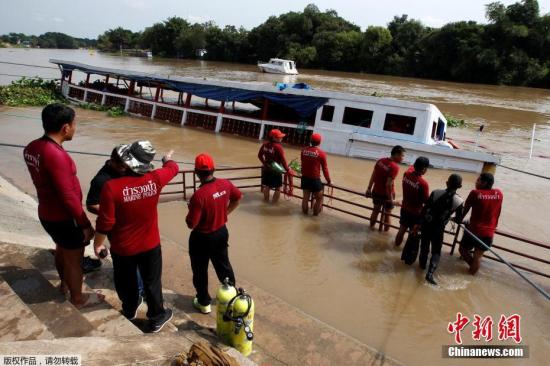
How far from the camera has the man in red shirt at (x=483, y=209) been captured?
5824 mm

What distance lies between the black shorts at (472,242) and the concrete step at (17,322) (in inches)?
220

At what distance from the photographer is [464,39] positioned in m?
52.9

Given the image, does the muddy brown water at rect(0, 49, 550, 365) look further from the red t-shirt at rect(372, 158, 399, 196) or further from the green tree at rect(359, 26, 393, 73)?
the green tree at rect(359, 26, 393, 73)

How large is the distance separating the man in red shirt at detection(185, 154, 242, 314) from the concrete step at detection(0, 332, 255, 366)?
1.21 m

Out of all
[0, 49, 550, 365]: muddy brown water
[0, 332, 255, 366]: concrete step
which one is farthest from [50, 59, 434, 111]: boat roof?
[0, 332, 255, 366]: concrete step

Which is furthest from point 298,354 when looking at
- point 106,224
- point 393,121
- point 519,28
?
point 519,28

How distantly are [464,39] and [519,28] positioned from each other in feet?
21.4

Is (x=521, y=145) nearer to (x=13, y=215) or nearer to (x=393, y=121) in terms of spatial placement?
(x=393, y=121)

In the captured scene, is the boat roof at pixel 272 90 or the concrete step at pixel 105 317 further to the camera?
the boat roof at pixel 272 90

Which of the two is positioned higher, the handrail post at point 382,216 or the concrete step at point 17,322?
the handrail post at point 382,216

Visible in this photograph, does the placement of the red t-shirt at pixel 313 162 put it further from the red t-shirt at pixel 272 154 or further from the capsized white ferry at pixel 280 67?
the capsized white ferry at pixel 280 67

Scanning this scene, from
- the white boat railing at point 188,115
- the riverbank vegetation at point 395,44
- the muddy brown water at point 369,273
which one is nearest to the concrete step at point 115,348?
the muddy brown water at point 369,273

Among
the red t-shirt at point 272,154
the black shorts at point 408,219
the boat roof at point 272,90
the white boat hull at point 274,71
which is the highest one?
the white boat hull at point 274,71

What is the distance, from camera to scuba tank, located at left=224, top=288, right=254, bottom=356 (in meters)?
3.70
